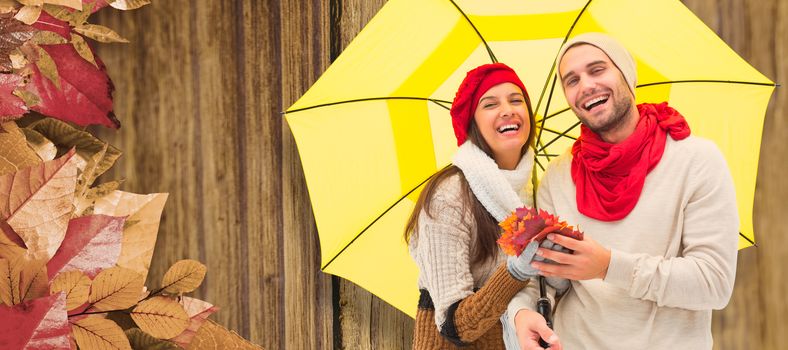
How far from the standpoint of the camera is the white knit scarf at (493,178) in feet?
2.79

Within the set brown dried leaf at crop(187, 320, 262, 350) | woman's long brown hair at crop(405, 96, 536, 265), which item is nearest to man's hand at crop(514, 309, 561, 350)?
woman's long brown hair at crop(405, 96, 536, 265)

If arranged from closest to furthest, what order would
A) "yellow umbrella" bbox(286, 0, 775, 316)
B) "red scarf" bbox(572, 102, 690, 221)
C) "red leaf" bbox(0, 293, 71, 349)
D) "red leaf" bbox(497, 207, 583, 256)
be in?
"red leaf" bbox(0, 293, 71, 349)
"red leaf" bbox(497, 207, 583, 256)
"red scarf" bbox(572, 102, 690, 221)
"yellow umbrella" bbox(286, 0, 775, 316)

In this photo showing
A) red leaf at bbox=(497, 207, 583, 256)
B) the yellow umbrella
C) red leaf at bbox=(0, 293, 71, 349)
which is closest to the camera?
red leaf at bbox=(0, 293, 71, 349)

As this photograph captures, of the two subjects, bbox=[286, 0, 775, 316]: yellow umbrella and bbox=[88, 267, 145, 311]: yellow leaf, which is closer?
bbox=[88, 267, 145, 311]: yellow leaf

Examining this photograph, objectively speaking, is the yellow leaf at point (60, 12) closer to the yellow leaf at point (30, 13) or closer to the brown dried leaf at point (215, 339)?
the yellow leaf at point (30, 13)

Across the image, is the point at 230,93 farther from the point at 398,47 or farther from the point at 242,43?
the point at 398,47

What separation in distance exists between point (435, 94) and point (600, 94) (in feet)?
0.95

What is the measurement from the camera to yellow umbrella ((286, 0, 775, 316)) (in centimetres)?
102

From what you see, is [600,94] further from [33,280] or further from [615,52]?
[33,280]

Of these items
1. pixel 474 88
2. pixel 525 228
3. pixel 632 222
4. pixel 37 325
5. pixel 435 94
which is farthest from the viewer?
pixel 435 94

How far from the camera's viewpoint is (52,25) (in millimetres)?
523

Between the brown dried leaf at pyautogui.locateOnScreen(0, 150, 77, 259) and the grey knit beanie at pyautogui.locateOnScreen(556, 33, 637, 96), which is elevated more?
the grey knit beanie at pyautogui.locateOnScreen(556, 33, 637, 96)

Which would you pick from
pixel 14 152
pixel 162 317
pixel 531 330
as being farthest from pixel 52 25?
pixel 531 330

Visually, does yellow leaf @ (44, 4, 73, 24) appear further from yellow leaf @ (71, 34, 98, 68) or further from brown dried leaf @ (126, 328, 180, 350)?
brown dried leaf @ (126, 328, 180, 350)
